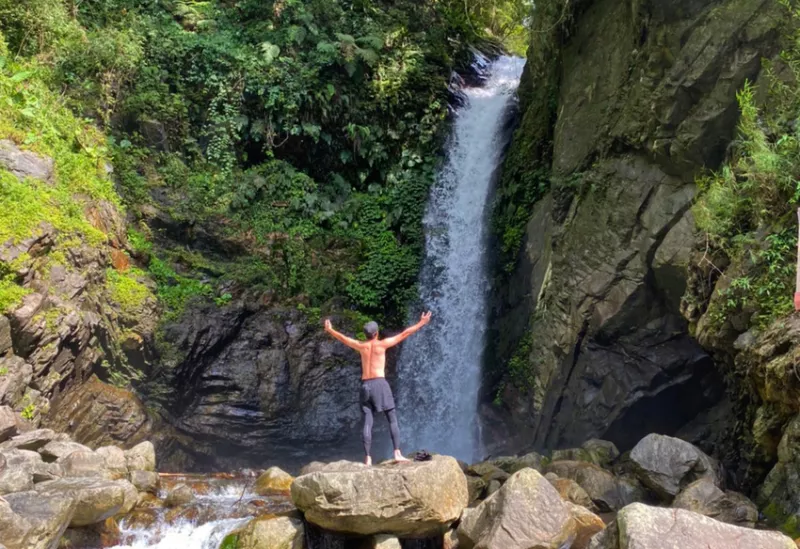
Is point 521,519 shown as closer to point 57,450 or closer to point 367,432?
point 367,432

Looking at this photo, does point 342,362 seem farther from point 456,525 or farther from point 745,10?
point 745,10

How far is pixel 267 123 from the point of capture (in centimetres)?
1532

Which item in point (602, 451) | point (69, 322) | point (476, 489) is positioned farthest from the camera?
point (602, 451)

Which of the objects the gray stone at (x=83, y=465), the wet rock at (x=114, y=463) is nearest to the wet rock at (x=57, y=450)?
the gray stone at (x=83, y=465)

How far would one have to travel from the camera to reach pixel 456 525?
628cm

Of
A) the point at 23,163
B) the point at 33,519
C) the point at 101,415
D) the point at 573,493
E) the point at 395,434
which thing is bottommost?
the point at 101,415

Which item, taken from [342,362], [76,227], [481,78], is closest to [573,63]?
[481,78]

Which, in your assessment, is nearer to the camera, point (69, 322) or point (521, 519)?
point (521, 519)

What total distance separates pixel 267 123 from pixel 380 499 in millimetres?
11718

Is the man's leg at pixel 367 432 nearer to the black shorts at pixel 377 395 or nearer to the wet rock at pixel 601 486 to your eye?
the black shorts at pixel 377 395

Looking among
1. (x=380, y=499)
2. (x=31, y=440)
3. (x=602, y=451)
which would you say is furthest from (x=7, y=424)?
(x=602, y=451)

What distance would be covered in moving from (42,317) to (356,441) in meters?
6.31

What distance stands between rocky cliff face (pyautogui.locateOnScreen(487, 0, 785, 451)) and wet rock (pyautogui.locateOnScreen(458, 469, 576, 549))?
13.7 ft

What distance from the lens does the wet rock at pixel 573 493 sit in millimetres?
7336
